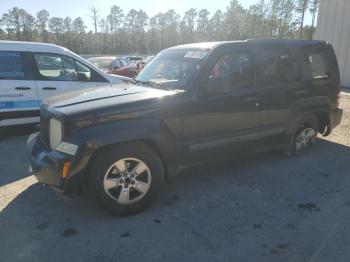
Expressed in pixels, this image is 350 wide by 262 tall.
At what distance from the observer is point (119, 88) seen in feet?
14.2

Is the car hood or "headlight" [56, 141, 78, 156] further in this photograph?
the car hood

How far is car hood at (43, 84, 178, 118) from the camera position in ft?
11.2

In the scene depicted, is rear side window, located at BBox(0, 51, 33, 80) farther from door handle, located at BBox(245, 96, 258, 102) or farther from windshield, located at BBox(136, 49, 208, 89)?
door handle, located at BBox(245, 96, 258, 102)

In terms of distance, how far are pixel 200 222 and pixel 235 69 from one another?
79.9 inches

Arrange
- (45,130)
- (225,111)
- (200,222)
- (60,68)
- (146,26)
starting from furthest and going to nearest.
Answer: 1. (146,26)
2. (60,68)
3. (225,111)
4. (45,130)
5. (200,222)

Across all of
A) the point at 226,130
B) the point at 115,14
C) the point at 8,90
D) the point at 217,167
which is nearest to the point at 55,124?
the point at 226,130

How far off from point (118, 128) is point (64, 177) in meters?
0.71

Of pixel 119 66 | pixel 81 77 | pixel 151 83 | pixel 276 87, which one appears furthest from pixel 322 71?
pixel 119 66

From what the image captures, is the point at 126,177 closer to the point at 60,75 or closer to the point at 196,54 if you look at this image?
the point at 196,54

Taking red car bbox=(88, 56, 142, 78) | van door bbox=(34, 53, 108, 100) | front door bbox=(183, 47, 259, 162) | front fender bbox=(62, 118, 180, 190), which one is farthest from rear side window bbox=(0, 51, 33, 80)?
red car bbox=(88, 56, 142, 78)

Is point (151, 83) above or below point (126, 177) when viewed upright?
above

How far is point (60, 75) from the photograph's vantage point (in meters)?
6.84

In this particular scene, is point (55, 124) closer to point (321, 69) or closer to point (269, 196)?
point (269, 196)

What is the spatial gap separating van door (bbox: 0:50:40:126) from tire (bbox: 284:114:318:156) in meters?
4.82
